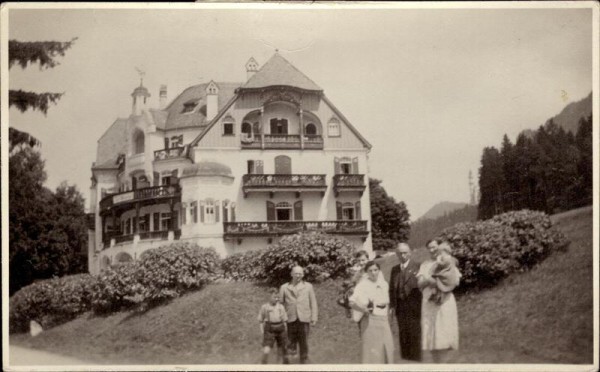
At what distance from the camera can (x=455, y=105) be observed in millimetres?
10008

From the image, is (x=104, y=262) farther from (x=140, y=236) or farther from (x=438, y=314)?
(x=438, y=314)

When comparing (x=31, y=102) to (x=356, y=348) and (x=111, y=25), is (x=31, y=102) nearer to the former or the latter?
(x=111, y=25)

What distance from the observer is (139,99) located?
34.1 ft

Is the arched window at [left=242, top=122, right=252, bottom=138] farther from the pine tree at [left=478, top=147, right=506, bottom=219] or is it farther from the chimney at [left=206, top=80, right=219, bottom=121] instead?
the pine tree at [left=478, top=147, right=506, bottom=219]

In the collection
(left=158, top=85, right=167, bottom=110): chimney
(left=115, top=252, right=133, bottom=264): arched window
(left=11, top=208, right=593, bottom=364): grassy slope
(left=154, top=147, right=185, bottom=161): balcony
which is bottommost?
(left=11, top=208, right=593, bottom=364): grassy slope

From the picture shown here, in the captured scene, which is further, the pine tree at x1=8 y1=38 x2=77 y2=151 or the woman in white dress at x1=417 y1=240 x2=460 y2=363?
the pine tree at x1=8 y1=38 x2=77 y2=151

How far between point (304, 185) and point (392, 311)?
2348mm

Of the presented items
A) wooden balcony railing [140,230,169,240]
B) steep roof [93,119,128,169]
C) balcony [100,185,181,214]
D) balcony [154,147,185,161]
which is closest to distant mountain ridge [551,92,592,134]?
balcony [154,147,185,161]

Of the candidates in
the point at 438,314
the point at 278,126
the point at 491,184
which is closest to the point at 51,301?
the point at 278,126

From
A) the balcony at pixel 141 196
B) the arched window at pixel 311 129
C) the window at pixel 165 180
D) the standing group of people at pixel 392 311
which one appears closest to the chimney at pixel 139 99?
the window at pixel 165 180

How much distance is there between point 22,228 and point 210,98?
321cm

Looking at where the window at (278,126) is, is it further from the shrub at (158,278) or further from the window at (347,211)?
the shrub at (158,278)

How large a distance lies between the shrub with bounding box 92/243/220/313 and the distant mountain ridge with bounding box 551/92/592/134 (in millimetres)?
5200

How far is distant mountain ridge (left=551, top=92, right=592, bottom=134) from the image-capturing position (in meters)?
9.67
